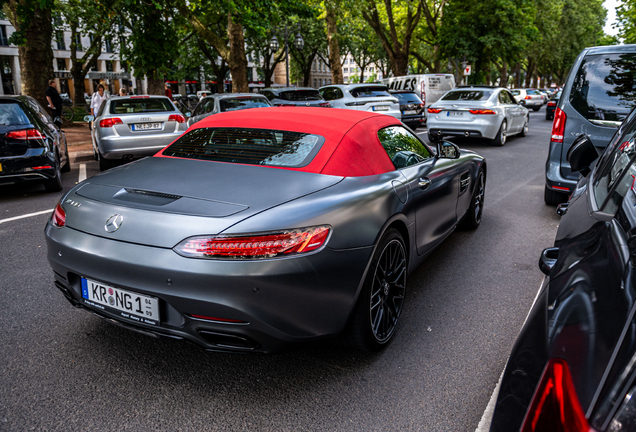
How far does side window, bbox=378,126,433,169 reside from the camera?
3574 millimetres

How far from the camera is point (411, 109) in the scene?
18.4m

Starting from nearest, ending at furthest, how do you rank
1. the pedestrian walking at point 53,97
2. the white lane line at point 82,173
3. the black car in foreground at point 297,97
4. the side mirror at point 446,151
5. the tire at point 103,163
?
the side mirror at point 446,151 < the white lane line at point 82,173 < the tire at point 103,163 < the black car in foreground at point 297,97 < the pedestrian walking at point 53,97

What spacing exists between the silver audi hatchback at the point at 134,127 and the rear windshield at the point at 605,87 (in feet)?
22.8

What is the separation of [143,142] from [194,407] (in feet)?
27.5

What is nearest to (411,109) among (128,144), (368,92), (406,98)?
(406,98)

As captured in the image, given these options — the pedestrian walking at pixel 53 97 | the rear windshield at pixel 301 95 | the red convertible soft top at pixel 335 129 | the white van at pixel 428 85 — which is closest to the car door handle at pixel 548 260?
the red convertible soft top at pixel 335 129

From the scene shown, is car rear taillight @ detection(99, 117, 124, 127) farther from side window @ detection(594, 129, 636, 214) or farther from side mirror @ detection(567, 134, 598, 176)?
side window @ detection(594, 129, 636, 214)

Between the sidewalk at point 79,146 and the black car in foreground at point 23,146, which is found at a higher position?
the black car in foreground at point 23,146

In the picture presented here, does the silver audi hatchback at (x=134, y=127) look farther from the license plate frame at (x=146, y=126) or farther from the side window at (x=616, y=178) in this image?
the side window at (x=616, y=178)

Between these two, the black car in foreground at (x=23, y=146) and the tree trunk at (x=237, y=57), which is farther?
the tree trunk at (x=237, y=57)

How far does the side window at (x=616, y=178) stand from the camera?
5.12 feet

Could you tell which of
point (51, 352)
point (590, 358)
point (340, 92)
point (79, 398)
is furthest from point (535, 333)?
point (340, 92)

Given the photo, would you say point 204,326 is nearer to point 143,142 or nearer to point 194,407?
point 194,407

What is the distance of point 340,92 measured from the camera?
1606 cm
